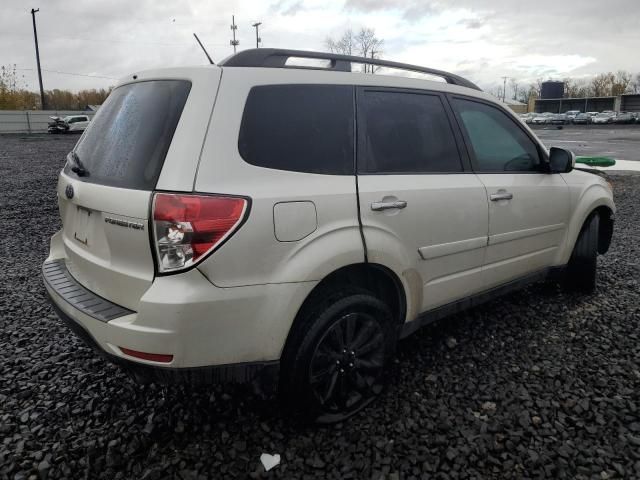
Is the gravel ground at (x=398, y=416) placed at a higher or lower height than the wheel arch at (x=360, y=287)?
lower

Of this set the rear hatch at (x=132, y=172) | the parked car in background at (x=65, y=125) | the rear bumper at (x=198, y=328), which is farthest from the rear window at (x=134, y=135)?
the parked car in background at (x=65, y=125)

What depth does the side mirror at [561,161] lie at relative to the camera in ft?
11.5

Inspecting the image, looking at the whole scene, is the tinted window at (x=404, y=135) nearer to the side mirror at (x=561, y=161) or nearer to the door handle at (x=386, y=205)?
the door handle at (x=386, y=205)

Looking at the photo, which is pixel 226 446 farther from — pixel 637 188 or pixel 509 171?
pixel 637 188

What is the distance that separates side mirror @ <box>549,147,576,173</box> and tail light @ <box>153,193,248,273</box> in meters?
2.60

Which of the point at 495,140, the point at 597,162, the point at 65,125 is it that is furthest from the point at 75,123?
the point at 495,140

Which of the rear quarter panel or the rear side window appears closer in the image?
the rear side window

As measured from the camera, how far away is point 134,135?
2.24 meters

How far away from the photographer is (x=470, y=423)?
2.51m

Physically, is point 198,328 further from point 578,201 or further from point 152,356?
point 578,201

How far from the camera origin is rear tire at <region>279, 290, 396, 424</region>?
2250mm

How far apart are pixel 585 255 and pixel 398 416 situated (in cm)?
239

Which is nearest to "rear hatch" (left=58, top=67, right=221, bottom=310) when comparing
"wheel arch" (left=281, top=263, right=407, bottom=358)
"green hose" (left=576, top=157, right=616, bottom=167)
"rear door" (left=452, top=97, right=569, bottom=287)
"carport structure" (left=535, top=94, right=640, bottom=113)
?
"wheel arch" (left=281, top=263, right=407, bottom=358)

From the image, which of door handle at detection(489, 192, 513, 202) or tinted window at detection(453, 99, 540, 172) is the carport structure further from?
Result: door handle at detection(489, 192, 513, 202)
